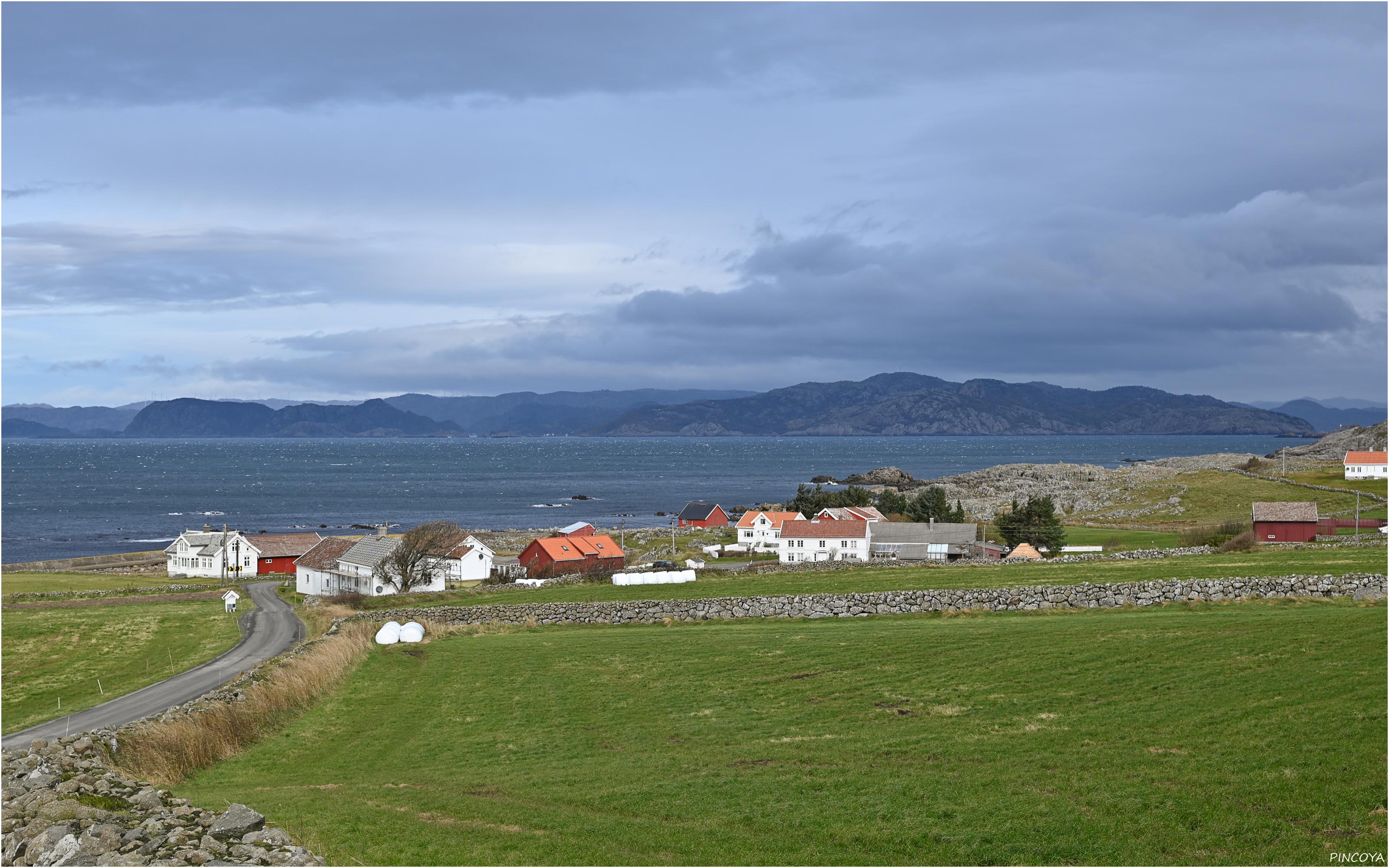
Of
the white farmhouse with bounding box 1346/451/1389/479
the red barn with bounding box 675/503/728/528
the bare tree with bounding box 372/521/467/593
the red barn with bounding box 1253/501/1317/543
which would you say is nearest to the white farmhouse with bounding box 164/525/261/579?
the bare tree with bounding box 372/521/467/593

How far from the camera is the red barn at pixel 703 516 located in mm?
107188

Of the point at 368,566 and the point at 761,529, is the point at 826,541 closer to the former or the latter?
the point at 761,529

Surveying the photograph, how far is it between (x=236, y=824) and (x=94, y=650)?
38598 millimetres

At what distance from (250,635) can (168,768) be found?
103 ft

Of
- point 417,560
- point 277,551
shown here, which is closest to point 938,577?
point 417,560

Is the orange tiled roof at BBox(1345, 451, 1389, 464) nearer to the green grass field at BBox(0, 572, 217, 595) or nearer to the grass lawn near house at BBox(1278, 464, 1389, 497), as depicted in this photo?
the grass lawn near house at BBox(1278, 464, 1389, 497)

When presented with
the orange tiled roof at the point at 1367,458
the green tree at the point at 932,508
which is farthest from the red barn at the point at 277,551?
the orange tiled roof at the point at 1367,458

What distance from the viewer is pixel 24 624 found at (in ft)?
159

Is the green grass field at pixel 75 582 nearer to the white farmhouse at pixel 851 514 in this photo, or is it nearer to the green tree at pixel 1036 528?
the white farmhouse at pixel 851 514

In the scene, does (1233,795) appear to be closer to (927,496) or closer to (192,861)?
(192,861)

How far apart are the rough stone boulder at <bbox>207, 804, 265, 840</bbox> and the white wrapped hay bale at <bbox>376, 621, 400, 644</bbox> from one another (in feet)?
Result: 79.1

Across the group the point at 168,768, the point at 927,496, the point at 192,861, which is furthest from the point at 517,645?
the point at 927,496

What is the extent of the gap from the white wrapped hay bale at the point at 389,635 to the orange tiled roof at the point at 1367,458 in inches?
3967

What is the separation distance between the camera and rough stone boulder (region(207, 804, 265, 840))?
1149cm
